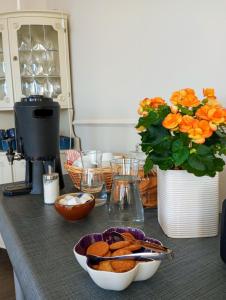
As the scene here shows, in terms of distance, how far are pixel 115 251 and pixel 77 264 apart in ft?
0.38

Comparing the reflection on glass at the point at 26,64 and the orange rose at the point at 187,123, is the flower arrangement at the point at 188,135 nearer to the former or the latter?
the orange rose at the point at 187,123

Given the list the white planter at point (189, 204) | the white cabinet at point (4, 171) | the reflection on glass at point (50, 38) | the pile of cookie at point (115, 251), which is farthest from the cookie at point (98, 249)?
the reflection on glass at point (50, 38)

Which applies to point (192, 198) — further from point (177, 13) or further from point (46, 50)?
point (46, 50)

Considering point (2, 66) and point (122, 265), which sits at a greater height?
point (2, 66)

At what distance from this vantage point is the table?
1.81 ft

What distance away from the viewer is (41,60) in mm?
2154

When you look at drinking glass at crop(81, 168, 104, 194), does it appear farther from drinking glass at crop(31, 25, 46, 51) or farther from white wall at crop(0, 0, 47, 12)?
white wall at crop(0, 0, 47, 12)

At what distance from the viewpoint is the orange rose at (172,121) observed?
0.69m

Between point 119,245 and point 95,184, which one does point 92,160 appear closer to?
A: point 95,184

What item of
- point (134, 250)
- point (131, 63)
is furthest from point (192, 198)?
point (131, 63)

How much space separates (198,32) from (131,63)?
49cm

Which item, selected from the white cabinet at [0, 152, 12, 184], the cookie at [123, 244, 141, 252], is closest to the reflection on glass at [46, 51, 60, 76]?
the white cabinet at [0, 152, 12, 184]

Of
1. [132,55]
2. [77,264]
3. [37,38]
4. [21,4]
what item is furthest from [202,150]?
[21,4]

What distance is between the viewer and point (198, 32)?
1092 millimetres
